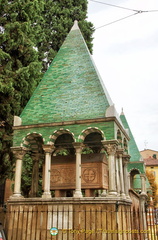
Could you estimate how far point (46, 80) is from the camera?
471 inches

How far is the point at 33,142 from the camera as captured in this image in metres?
11.8

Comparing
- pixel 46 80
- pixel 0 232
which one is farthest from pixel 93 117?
pixel 0 232

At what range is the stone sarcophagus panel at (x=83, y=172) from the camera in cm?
1020

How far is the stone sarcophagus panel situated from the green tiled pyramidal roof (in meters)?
1.63

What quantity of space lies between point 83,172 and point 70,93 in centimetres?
311

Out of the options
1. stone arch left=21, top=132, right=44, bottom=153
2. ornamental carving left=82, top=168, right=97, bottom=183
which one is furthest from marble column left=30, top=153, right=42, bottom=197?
ornamental carving left=82, top=168, right=97, bottom=183

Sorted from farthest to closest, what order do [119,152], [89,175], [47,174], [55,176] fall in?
[119,152] < [55,176] < [89,175] < [47,174]

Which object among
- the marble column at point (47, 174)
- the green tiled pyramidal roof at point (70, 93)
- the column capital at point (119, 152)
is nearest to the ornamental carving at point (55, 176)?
the marble column at point (47, 174)

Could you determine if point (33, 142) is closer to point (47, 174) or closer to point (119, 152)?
point (47, 174)

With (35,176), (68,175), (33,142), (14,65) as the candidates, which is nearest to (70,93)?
(33,142)

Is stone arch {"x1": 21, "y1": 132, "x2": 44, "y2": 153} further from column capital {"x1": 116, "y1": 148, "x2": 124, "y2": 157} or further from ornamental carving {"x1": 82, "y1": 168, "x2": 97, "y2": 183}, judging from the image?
column capital {"x1": 116, "y1": 148, "x2": 124, "y2": 157}

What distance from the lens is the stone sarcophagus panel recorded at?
1020 cm

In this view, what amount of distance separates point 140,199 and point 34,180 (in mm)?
10277

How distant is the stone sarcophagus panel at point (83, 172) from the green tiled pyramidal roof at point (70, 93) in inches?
64.0
